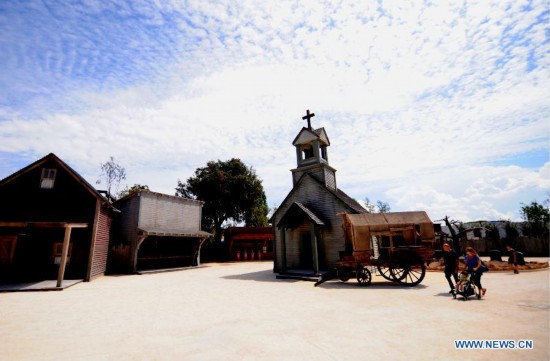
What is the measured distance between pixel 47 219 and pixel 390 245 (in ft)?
63.8

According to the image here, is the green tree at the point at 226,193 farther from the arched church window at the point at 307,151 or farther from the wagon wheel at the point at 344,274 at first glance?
the wagon wheel at the point at 344,274

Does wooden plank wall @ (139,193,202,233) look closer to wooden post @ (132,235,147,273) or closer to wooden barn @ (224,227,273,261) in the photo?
wooden post @ (132,235,147,273)

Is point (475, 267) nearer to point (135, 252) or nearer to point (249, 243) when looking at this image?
point (135, 252)

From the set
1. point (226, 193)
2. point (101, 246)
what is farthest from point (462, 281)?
point (226, 193)

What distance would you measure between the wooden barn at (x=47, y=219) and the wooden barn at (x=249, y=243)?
17.1 m

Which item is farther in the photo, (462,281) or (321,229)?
(321,229)

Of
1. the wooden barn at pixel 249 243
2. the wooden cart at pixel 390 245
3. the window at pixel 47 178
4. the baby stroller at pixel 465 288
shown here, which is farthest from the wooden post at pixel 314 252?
the wooden barn at pixel 249 243

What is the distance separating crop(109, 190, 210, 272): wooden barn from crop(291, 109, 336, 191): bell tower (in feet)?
38.1

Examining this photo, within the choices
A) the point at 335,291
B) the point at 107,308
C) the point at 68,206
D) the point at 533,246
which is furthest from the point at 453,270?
the point at 533,246

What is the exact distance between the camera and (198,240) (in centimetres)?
2477

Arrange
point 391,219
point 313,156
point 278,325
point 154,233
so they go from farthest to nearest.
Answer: point 154,233 → point 313,156 → point 391,219 → point 278,325

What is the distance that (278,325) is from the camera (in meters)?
6.31

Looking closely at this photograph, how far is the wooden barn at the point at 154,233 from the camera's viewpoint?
19922 mm

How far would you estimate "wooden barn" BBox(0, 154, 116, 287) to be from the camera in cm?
1527
